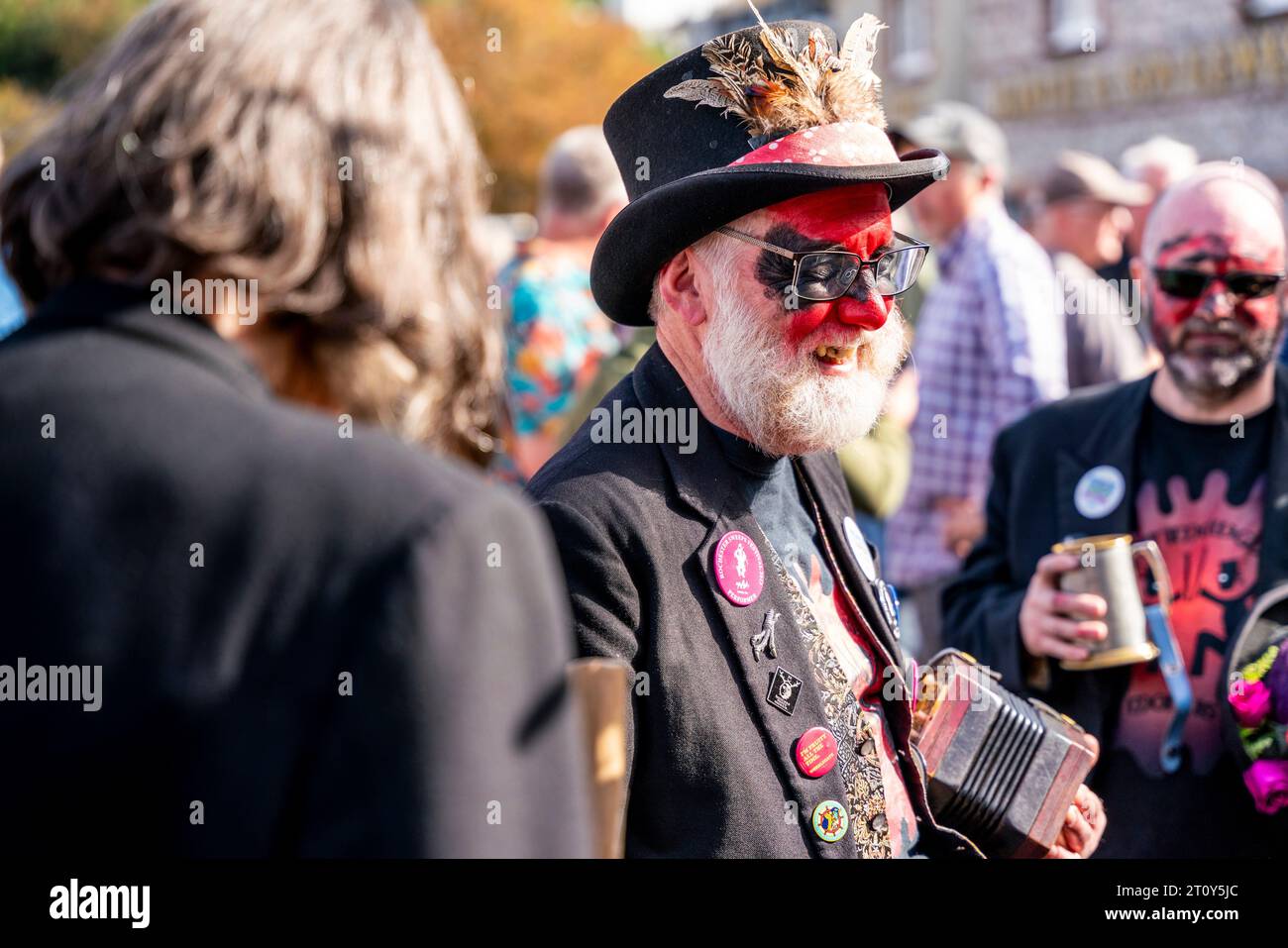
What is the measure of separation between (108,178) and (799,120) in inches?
58.1

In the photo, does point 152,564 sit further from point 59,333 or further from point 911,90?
point 911,90

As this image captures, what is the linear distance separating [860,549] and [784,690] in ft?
1.47

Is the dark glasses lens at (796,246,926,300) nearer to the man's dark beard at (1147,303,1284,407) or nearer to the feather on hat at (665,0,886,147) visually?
the feather on hat at (665,0,886,147)

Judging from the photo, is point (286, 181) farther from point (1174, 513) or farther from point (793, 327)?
point (1174, 513)

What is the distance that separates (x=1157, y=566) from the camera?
325 centimetres

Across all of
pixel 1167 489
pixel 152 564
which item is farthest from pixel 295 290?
Answer: pixel 1167 489

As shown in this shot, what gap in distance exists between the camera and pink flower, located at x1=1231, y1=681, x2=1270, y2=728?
3.07m

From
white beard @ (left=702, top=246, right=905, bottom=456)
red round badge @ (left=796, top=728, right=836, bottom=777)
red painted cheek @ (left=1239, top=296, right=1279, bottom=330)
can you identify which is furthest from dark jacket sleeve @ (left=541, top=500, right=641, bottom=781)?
red painted cheek @ (left=1239, top=296, right=1279, bottom=330)

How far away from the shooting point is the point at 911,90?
20250 mm

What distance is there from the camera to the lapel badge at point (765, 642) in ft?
7.63

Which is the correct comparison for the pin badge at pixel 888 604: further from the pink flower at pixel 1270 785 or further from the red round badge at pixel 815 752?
the pink flower at pixel 1270 785

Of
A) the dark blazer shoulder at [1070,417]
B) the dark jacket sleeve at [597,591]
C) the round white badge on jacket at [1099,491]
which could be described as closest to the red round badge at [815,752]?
the dark jacket sleeve at [597,591]

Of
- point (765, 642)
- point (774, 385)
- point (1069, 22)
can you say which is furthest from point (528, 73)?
point (765, 642)

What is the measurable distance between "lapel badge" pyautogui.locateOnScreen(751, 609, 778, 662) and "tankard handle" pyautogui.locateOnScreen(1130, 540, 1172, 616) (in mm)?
1254
